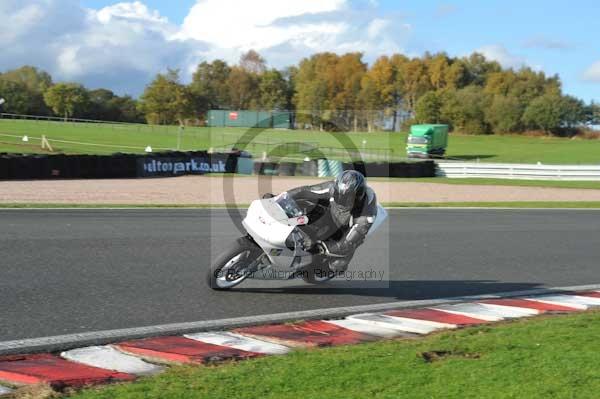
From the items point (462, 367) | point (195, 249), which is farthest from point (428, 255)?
point (462, 367)

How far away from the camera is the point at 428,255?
11078 mm

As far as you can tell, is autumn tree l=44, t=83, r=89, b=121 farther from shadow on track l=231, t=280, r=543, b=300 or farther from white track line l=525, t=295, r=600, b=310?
white track line l=525, t=295, r=600, b=310

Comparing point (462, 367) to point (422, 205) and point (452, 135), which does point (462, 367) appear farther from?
point (452, 135)

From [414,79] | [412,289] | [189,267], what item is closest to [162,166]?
[189,267]

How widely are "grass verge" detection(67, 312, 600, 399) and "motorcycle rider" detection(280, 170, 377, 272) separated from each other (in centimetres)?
167

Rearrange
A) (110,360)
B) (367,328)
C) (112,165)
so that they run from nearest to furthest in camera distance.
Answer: (110,360)
(367,328)
(112,165)

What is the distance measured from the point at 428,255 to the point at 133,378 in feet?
23.3

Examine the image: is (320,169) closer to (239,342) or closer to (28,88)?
(239,342)

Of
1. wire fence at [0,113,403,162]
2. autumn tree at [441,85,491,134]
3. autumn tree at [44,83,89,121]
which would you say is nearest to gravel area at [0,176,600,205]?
wire fence at [0,113,403,162]

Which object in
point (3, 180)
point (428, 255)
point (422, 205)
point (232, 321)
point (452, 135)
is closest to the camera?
point (232, 321)

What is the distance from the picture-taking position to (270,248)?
7121mm

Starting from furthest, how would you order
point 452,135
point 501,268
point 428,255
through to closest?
point 452,135
point 428,255
point 501,268

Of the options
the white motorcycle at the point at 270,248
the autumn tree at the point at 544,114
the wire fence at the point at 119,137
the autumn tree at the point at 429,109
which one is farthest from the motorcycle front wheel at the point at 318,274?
the autumn tree at the point at 544,114

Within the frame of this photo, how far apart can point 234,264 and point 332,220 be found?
1.13 meters
